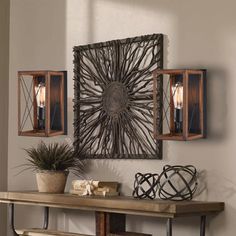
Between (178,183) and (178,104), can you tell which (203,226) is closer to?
(178,183)

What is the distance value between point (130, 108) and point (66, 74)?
524mm

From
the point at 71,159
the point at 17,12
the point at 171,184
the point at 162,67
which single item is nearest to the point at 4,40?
the point at 17,12

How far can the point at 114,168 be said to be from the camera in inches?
148

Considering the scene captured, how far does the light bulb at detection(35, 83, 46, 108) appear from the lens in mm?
3840

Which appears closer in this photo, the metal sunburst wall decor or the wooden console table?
the wooden console table

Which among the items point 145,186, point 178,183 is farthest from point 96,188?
point 178,183

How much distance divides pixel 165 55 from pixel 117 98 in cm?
37

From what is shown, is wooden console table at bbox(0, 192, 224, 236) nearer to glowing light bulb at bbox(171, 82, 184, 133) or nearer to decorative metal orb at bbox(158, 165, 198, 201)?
decorative metal orb at bbox(158, 165, 198, 201)

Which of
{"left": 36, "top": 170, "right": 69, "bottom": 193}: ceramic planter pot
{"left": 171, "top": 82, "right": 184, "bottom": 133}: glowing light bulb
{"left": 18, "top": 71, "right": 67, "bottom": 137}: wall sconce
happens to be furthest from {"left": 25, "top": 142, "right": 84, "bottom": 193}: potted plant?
{"left": 171, "top": 82, "right": 184, "bottom": 133}: glowing light bulb

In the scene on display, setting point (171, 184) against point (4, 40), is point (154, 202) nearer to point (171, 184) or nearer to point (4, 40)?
point (171, 184)

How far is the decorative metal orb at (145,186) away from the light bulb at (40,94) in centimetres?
70

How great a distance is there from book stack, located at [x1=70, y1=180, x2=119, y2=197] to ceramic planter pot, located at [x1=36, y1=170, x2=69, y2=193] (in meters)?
0.14

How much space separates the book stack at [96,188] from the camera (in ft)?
11.8

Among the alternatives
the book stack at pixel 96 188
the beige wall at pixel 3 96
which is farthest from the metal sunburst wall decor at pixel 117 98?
the beige wall at pixel 3 96
